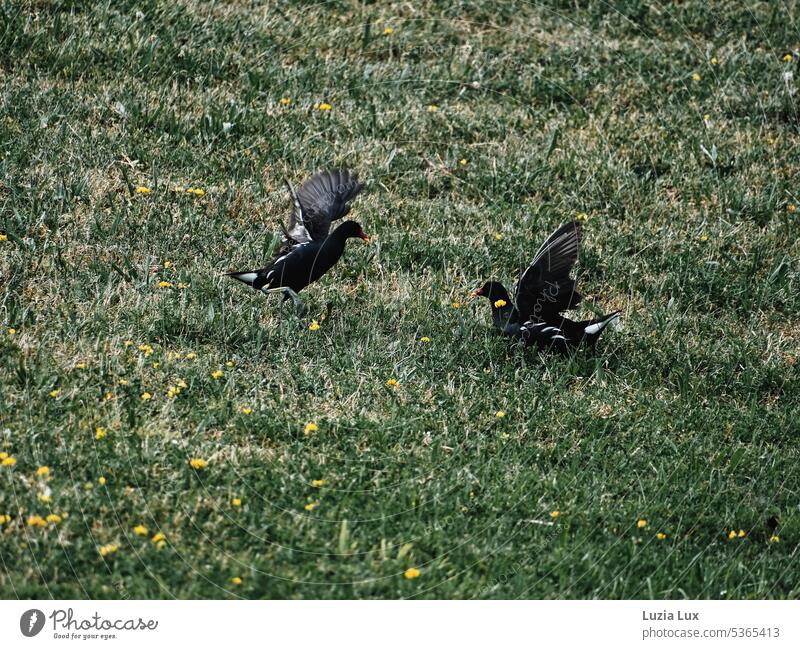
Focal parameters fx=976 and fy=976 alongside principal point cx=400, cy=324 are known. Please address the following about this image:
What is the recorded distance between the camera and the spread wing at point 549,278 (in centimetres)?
602

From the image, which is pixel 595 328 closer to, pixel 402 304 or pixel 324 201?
pixel 402 304

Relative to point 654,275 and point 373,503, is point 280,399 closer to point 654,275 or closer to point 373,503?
point 373,503

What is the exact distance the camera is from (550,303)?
6.09 metres

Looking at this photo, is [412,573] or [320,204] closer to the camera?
[412,573]

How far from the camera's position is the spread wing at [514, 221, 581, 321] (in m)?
6.02

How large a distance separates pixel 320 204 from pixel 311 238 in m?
0.25

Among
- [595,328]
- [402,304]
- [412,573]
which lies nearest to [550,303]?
[595,328]

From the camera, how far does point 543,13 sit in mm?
10281

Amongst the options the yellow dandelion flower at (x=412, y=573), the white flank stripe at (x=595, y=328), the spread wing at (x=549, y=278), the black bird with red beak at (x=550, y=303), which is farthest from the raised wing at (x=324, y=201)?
the yellow dandelion flower at (x=412, y=573)

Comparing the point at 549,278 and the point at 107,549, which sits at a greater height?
the point at 549,278
